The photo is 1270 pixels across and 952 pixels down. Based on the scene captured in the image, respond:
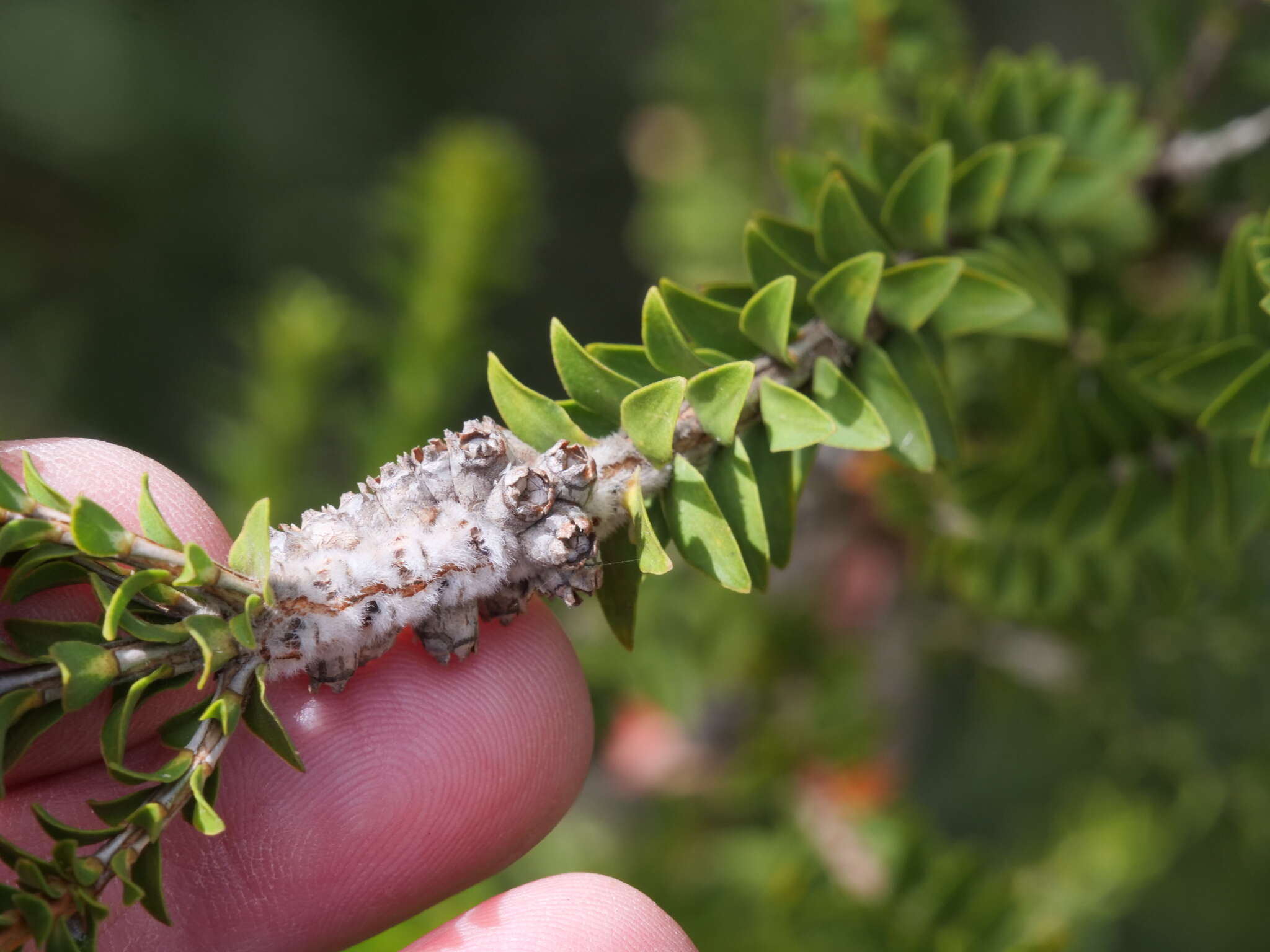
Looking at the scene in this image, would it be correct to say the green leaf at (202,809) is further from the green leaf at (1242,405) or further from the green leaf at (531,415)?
the green leaf at (1242,405)

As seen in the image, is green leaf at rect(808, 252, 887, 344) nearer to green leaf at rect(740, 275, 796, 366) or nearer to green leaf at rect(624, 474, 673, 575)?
green leaf at rect(740, 275, 796, 366)

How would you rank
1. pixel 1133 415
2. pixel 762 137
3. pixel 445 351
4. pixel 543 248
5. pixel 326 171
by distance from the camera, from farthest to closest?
pixel 543 248, pixel 326 171, pixel 762 137, pixel 445 351, pixel 1133 415

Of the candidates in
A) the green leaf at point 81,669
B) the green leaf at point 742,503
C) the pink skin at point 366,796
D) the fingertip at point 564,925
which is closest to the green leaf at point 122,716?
the green leaf at point 81,669

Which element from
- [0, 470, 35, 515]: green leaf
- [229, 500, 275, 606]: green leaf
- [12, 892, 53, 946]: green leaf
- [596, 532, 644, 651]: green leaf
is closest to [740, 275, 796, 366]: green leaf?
[596, 532, 644, 651]: green leaf

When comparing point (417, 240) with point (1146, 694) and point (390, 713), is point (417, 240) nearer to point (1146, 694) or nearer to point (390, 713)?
point (390, 713)

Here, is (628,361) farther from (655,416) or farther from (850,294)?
(850,294)

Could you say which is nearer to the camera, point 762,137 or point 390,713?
point 390,713

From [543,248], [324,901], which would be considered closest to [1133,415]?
[324,901]
